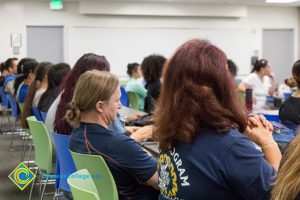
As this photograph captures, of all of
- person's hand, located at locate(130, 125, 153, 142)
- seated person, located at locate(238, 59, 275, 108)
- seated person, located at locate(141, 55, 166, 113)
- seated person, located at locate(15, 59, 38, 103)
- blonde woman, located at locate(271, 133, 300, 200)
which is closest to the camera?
blonde woman, located at locate(271, 133, 300, 200)

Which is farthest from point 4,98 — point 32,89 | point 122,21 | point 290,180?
point 290,180

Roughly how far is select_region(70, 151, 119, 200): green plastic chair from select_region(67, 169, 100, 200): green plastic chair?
0.25 feet

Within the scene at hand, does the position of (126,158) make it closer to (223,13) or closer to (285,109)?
(285,109)

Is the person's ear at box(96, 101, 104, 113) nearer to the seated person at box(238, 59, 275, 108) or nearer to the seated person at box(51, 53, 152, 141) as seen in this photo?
the seated person at box(51, 53, 152, 141)

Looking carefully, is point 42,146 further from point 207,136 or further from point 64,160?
point 207,136

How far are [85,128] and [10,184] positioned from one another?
2.69 meters

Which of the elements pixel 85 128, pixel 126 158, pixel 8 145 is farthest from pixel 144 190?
pixel 8 145

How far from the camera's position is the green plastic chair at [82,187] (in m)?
1.30

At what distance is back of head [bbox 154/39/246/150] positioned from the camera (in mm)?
1385

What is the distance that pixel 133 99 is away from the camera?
579 cm

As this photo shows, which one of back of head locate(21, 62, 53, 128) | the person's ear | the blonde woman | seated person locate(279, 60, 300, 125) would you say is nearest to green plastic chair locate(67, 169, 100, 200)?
the person's ear

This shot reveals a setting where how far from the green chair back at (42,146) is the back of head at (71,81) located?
0.13m

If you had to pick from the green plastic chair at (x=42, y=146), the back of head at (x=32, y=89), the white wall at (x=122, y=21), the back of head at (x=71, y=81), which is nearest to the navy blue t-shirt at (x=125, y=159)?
the back of head at (x=71, y=81)

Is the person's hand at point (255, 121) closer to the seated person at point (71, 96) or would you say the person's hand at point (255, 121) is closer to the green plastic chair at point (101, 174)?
the green plastic chair at point (101, 174)
